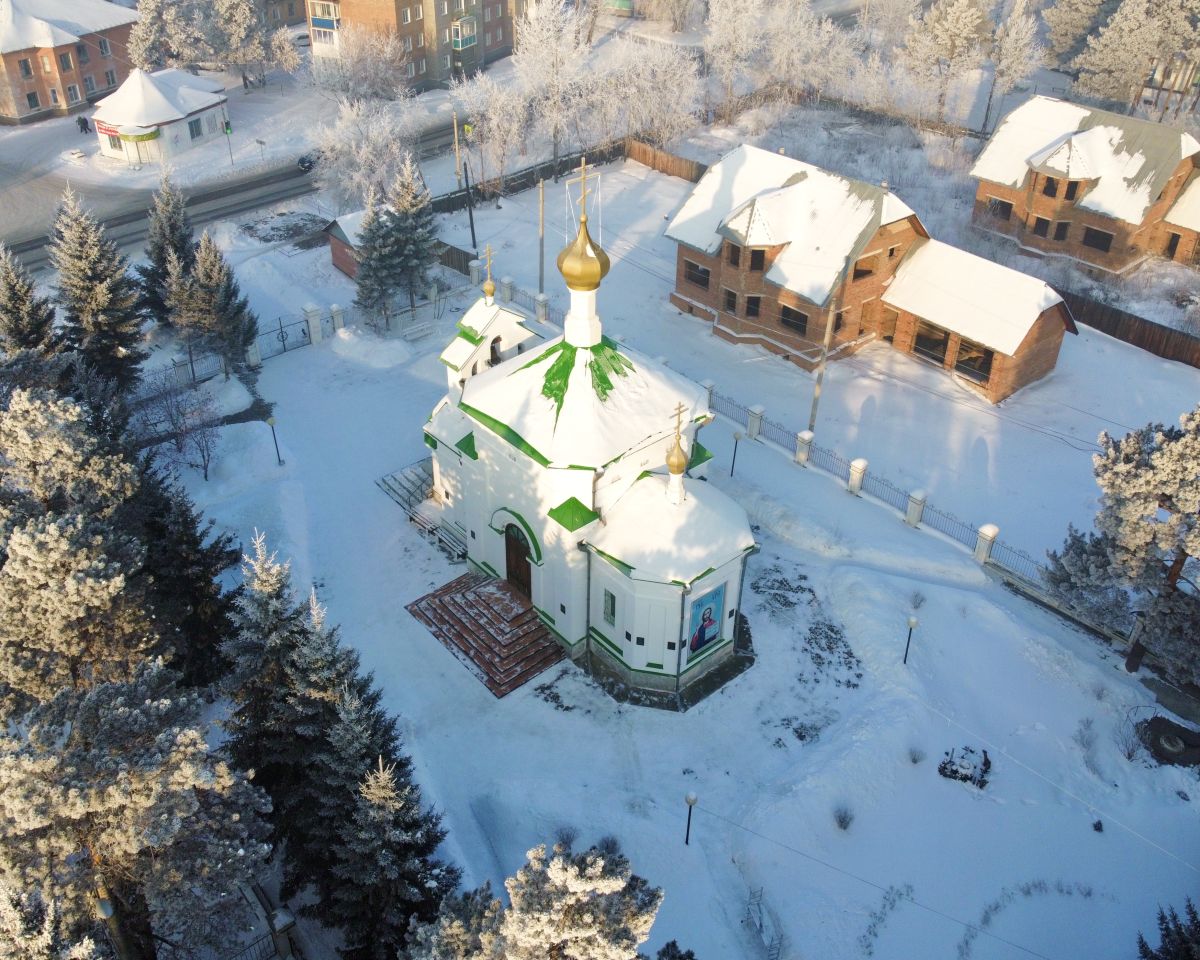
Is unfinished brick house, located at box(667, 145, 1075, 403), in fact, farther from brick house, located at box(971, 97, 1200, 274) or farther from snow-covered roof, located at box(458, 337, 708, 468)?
snow-covered roof, located at box(458, 337, 708, 468)

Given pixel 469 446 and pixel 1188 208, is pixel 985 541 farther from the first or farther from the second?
pixel 1188 208

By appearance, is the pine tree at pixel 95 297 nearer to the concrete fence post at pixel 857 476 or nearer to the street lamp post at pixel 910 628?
the concrete fence post at pixel 857 476

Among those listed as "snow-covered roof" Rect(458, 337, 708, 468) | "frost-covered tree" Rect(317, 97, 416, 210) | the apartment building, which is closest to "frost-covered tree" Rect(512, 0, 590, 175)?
the apartment building

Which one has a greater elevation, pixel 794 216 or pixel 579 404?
pixel 579 404

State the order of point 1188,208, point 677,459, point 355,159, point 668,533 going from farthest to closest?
1. point 355,159
2. point 1188,208
3. point 668,533
4. point 677,459

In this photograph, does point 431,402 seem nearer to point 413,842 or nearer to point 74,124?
point 413,842

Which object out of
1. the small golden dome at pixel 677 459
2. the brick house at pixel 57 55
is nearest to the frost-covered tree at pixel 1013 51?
the small golden dome at pixel 677 459

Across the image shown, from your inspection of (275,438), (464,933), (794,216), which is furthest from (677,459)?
(794,216)
